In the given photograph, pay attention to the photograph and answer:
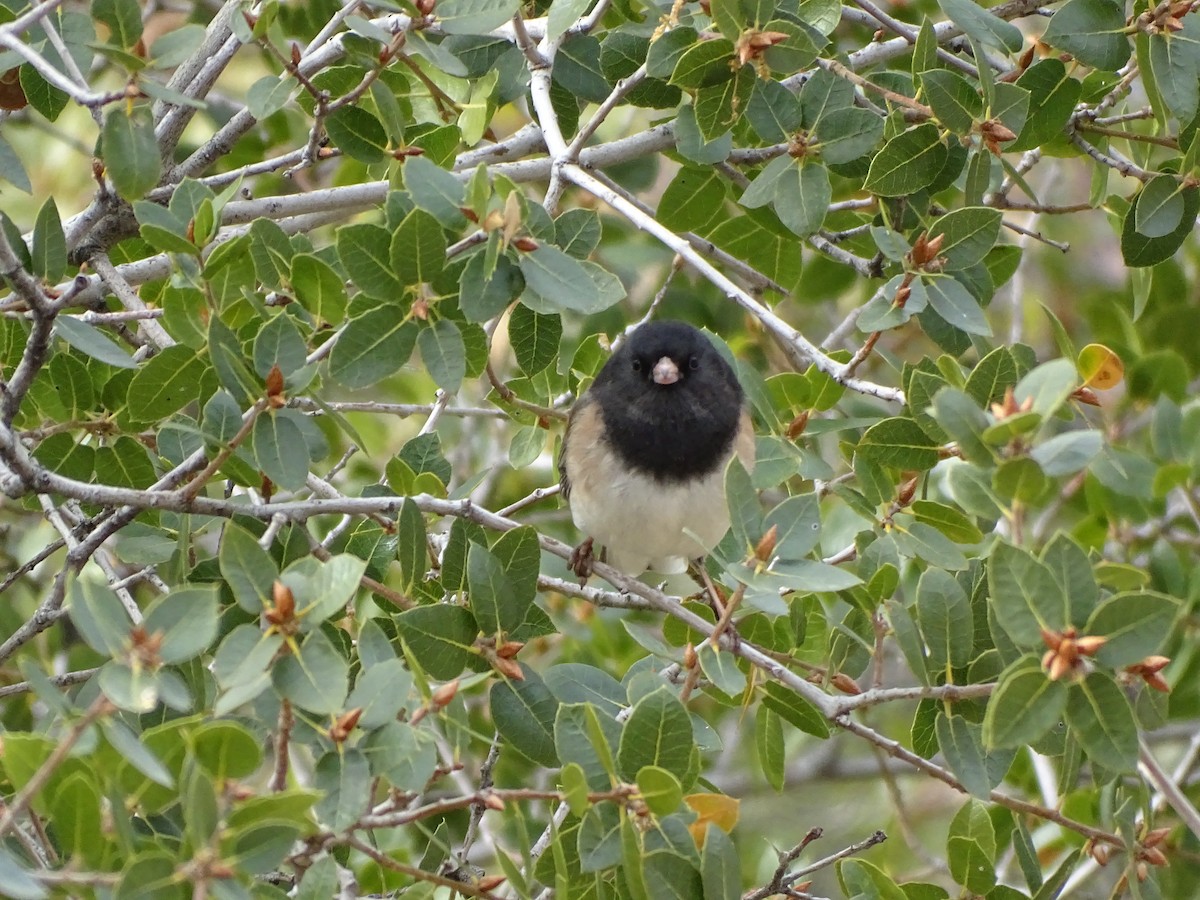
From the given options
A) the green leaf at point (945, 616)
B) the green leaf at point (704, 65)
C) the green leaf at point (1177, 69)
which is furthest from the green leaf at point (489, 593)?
the green leaf at point (1177, 69)

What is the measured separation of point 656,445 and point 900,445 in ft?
2.22

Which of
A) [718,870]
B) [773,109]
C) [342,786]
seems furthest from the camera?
[773,109]

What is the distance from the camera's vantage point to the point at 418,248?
1.59 metres

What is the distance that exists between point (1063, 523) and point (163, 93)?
2.98m

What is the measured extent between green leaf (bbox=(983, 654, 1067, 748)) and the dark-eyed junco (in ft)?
3.57

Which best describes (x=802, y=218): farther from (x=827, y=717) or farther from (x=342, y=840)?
(x=342, y=840)

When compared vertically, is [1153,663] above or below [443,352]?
below

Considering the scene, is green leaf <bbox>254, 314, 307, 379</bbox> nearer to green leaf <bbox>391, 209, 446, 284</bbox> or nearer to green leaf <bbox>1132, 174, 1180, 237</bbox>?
green leaf <bbox>391, 209, 446, 284</bbox>

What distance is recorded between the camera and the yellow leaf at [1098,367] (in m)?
1.74

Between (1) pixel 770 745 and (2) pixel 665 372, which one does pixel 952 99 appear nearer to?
(2) pixel 665 372

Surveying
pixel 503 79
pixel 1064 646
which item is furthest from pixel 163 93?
pixel 1064 646

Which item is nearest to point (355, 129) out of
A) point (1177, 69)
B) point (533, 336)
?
point (533, 336)

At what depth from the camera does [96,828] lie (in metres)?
1.30

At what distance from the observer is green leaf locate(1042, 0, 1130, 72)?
193 centimetres
